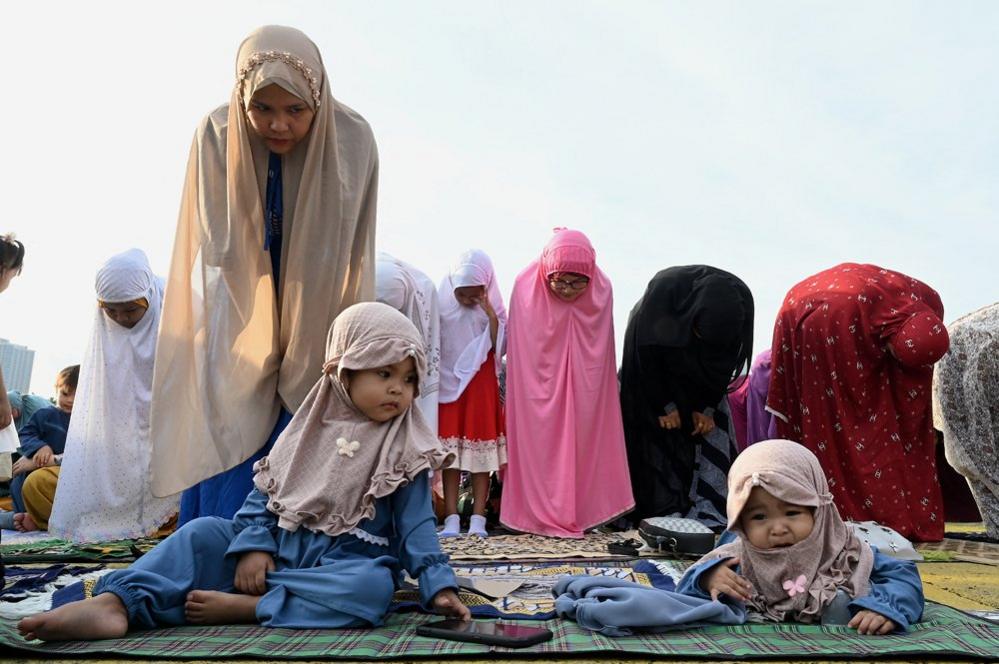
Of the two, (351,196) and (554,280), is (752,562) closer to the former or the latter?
(351,196)

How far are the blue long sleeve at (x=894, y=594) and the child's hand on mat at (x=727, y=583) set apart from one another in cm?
27

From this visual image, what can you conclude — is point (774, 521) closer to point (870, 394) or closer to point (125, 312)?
point (870, 394)

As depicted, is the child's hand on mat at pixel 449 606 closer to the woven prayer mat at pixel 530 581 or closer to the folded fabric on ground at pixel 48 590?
the woven prayer mat at pixel 530 581

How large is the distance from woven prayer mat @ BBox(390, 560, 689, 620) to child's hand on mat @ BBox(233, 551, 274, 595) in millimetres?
386

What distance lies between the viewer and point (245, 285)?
3.16 metres

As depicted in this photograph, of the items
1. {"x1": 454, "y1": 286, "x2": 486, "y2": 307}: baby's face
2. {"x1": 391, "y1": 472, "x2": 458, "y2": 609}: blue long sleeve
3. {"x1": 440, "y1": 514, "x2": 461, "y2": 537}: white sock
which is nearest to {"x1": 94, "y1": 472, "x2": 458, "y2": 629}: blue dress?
{"x1": 391, "y1": 472, "x2": 458, "y2": 609}: blue long sleeve

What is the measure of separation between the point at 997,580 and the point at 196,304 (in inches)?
128

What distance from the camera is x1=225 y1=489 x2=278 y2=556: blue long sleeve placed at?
7.72 ft

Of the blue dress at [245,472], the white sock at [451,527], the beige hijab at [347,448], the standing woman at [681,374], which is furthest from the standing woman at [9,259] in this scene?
the standing woman at [681,374]

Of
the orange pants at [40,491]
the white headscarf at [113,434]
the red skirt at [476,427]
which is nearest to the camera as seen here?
the white headscarf at [113,434]

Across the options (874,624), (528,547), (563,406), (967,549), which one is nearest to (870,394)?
(967,549)

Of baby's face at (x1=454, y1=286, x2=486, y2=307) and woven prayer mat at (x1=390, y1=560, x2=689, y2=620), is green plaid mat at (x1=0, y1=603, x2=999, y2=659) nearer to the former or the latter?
woven prayer mat at (x1=390, y1=560, x2=689, y2=620)

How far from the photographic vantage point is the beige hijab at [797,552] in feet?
7.67

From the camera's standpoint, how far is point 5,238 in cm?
437
